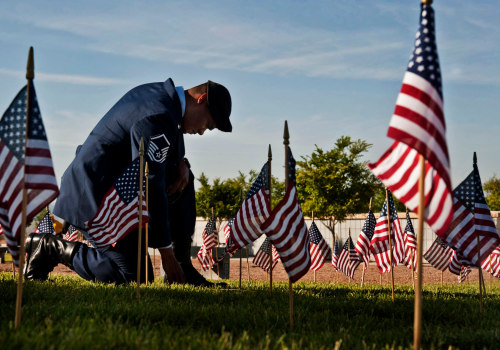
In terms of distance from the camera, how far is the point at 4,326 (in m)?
3.89

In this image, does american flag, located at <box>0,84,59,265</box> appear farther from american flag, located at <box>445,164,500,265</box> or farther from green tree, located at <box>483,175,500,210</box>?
green tree, located at <box>483,175,500,210</box>

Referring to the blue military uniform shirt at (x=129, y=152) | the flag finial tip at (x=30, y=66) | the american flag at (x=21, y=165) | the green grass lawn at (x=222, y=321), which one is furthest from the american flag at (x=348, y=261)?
the flag finial tip at (x=30, y=66)

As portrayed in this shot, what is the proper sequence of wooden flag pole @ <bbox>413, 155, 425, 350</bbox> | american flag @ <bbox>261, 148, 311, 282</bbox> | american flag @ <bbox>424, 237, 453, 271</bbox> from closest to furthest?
wooden flag pole @ <bbox>413, 155, 425, 350</bbox>, american flag @ <bbox>261, 148, 311, 282</bbox>, american flag @ <bbox>424, 237, 453, 271</bbox>

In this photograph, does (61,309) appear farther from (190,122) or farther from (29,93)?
(190,122)

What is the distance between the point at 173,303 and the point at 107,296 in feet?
2.48

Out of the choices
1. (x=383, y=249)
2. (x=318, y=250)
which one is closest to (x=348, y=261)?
(x=318, y=250)

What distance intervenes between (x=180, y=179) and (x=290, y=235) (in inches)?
114

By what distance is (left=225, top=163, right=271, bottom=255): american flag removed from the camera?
7.17 metres

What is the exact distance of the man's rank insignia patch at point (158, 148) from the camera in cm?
659

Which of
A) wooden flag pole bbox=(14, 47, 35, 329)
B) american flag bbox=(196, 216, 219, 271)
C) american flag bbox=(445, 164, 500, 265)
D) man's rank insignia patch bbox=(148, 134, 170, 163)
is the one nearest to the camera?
wooden flag pole bbox=(14, 47, 35, 329)

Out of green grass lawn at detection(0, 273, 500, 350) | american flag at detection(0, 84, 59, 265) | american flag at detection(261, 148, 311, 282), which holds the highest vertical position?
american flag at detection(0, 84, 59, 265)

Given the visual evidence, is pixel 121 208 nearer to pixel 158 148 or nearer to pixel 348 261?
pixel 158 148

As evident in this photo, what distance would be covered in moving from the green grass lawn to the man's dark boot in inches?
30.0

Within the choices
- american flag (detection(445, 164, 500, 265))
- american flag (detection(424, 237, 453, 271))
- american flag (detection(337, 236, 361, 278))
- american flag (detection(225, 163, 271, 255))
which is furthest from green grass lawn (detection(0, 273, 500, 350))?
american flag (detection(337, 236, 361, 278))
